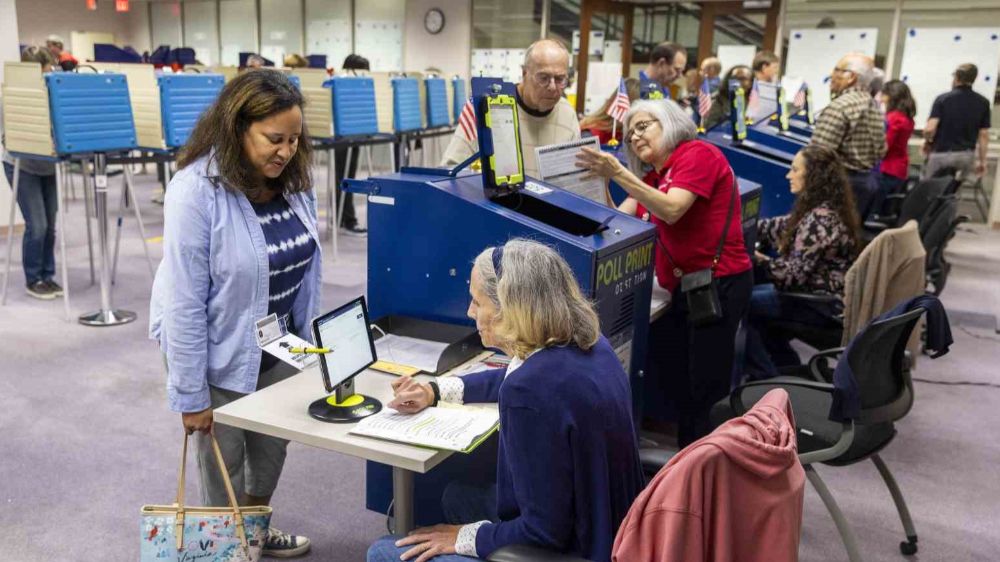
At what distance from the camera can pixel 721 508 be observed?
1.15 meters

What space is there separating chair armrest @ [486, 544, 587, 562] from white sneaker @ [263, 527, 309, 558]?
119 centimetres

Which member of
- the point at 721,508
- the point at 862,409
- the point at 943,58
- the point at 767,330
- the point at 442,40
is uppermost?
the point at 442,40

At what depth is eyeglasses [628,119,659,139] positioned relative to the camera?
108 inches

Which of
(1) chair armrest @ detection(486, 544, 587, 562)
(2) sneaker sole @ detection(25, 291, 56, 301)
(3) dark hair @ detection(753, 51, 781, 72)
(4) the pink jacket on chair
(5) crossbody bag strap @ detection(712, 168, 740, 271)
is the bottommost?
(2) sneaker sole @ detection(25, 291, 56, 301)

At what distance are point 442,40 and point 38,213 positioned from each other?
26.0 feet

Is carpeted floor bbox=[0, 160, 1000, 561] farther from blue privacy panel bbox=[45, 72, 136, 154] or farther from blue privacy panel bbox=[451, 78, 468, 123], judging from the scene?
blue privacy panel bbox=[451, 78, 468, 123]

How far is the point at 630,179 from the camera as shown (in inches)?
100

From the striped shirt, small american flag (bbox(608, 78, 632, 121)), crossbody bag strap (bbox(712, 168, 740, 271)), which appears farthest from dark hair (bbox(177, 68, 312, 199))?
small american flag (bbox(608, 78, 632, 121))

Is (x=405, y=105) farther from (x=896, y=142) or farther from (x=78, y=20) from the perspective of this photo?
(x=78, y=20)

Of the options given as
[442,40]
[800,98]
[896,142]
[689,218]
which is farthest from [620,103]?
[442,40]

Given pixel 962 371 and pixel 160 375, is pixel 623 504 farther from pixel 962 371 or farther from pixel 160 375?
pixel 962 371

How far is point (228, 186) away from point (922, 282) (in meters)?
2.49

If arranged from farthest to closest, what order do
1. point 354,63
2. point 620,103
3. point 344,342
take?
point 354,63, point 620,103, point 344,342

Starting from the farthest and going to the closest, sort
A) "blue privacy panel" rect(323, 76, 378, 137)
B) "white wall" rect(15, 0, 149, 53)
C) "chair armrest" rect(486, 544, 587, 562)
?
"white wall" rect(15, 0, 149, 53) → "blue privacy panel" rect(323, 76, 378, 137) → "chair armrest" rect(486, 544, 587, 562)
